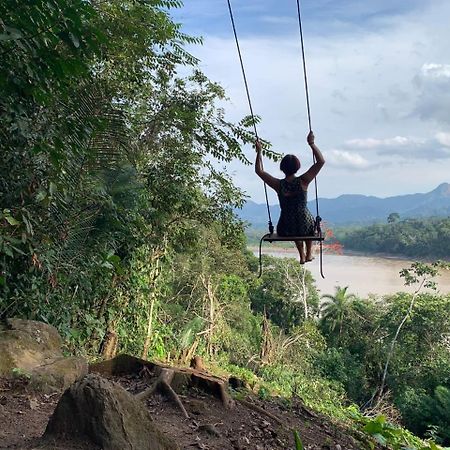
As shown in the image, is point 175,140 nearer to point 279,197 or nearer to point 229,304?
point 279,197

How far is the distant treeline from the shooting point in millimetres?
29219

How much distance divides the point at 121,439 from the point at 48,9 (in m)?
1.96

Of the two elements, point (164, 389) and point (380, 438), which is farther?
point (380, 438)

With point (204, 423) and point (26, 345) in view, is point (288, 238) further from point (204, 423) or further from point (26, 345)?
point (26, 345)

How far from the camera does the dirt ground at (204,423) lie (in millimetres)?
2715

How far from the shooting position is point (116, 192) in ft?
16.2

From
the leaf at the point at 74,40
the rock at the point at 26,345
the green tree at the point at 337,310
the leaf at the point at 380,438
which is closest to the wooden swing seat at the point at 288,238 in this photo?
the rock at the point at 26,345

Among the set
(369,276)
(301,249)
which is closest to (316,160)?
(301,249)

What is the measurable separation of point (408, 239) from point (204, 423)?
1268 inches

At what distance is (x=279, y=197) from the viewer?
394 cm

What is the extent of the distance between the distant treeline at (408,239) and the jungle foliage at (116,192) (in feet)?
62.0

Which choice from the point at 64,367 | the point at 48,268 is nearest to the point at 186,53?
the point at 48,268

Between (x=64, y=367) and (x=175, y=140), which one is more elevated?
(x=175, y=140)

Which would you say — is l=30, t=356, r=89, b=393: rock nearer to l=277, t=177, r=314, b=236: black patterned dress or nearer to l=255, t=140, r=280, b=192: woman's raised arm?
l=277, t=177, r=314, b=236: black patterned dress
